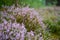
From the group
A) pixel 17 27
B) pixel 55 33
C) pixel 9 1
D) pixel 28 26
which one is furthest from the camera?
pixel 55 33

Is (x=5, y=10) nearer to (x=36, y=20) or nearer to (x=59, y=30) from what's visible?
(x=36, y=20)

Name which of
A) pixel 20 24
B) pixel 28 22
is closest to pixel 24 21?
pixel 28 22

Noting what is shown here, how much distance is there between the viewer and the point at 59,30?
6.57m

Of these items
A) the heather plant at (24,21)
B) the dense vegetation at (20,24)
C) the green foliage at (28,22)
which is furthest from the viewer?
the green foliage at (28,22)

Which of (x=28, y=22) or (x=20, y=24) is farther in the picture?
(x=28, y=22)

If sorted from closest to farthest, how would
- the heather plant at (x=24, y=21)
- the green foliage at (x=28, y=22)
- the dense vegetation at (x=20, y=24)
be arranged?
the dense vegetation at (x=20, y=24)
the heather plant at (x=24, y=21)
the green foliage at (x=28, y=22)

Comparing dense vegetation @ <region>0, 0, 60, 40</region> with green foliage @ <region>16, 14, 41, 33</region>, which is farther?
green foliage @ <region>16, 14, 41, 33</region>

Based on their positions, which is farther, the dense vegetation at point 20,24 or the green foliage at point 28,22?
the green foliage at point 28,22

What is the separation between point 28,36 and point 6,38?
49 cm

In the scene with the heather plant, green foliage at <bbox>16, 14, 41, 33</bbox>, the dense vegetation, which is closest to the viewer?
the dense vegetation

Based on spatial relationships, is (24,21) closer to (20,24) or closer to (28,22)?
(28,22)

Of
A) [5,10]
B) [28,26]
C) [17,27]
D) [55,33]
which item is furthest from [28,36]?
[55,33]

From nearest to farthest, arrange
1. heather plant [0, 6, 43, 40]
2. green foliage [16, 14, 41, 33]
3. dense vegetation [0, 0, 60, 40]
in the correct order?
dense vegetation [0, 0, 60, 40], heather plant [0, 6, 43, 40], green foliage [16, 14, 41, 33]

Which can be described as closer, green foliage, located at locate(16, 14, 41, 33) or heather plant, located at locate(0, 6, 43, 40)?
heather plant, located at locate(0, 6, 43, 40)
